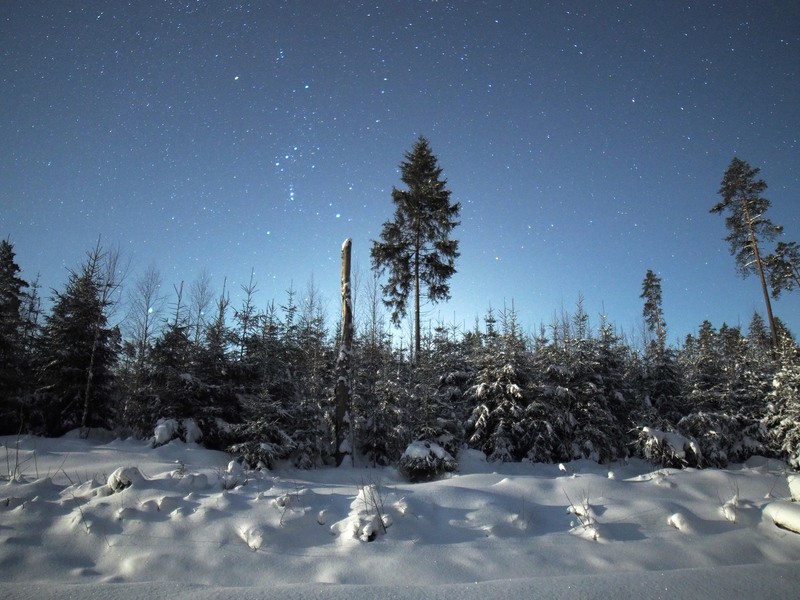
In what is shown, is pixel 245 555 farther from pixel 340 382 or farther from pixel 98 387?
pixel 98 387

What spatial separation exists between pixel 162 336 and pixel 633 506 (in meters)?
14.6

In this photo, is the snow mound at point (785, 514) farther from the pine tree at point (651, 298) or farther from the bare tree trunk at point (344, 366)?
the pine tree at point (651, 298)

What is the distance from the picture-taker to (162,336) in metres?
13.3

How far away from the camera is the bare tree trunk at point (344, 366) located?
12.0 m

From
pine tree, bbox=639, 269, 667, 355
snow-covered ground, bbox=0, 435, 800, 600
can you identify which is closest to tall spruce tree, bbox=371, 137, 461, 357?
snow-covered ground, bbox=0, 435, 800, 600

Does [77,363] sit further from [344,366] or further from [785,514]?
[785,514]

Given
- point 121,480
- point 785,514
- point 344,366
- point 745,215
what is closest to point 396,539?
point 121,480

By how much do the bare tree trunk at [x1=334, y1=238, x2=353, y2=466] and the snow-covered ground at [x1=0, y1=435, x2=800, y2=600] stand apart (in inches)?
232

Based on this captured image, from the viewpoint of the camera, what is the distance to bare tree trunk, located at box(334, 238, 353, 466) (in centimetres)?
1198

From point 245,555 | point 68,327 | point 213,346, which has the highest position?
point 68,327

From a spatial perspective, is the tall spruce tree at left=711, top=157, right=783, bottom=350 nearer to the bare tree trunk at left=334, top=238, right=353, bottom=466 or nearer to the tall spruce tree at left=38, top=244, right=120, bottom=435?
the bare tree trunk at left=334, top=238, right=353, bottom=466

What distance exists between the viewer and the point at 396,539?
4.38m

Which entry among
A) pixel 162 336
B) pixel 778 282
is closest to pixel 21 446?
pixel 162 336

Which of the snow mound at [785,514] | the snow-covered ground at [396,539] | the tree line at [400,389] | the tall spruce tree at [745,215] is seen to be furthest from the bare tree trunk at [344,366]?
the tall spruce tree at [745,215]
